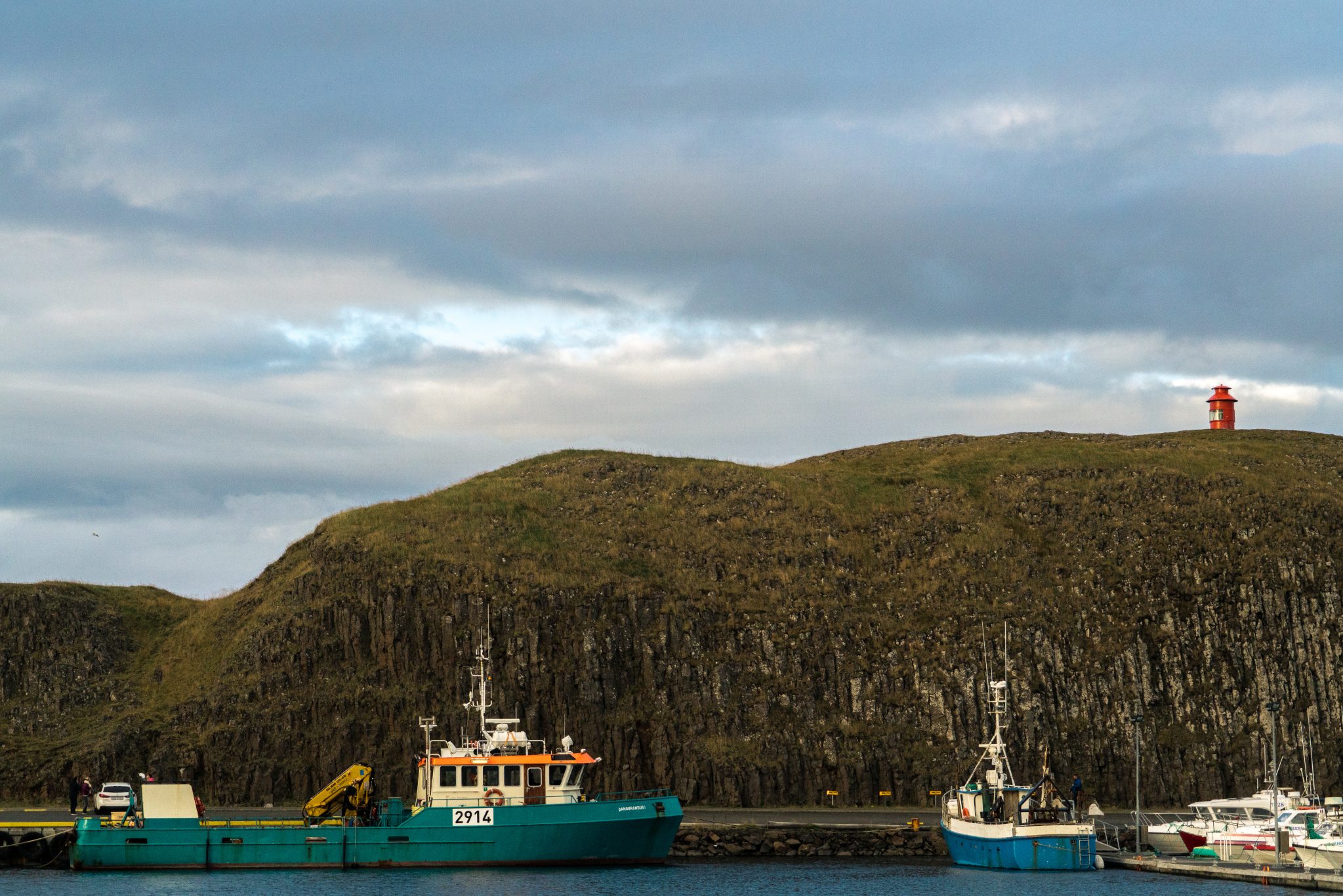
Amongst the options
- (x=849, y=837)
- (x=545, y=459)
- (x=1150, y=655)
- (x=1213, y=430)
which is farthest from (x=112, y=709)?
(x=1213, y=430)

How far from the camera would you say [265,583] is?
109m

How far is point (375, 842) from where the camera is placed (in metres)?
64.3

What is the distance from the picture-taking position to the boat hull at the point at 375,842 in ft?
208

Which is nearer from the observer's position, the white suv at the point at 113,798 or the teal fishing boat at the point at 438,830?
the teal fishing boat at the point at 438,830

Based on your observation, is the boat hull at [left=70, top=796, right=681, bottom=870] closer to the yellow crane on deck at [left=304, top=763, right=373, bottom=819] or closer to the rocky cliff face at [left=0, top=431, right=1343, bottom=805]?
→ the yellow crane on deck at [left=304, top=763, right=373, bottom=819]

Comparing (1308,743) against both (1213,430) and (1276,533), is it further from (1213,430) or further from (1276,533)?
(1213,430)

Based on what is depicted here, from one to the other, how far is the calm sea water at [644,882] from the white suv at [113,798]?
577cm

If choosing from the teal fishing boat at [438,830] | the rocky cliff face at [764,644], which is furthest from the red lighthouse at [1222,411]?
the teal fishing boat at [438,830]

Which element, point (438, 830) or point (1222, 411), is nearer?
point (438, 830)

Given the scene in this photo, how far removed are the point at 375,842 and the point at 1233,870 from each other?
38.7m

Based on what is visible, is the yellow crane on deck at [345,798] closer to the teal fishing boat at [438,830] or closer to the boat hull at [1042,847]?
the teal fishing boat at [438,830]

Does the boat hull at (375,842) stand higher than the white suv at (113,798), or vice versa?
the white suv at (113,798)

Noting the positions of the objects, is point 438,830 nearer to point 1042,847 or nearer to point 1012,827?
point 1012,827

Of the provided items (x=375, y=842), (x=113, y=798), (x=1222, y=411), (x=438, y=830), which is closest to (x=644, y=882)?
(x=438, y=830)
